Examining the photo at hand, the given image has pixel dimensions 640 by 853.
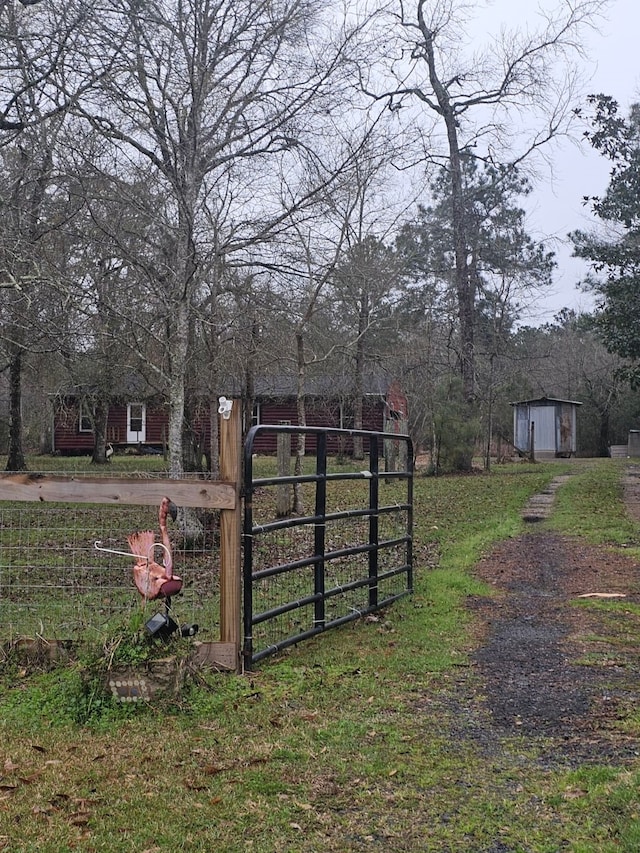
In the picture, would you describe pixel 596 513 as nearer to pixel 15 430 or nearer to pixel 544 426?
pixel 15 430

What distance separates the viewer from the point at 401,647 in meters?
6.01

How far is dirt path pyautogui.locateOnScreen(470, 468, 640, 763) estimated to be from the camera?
4348 millimetres

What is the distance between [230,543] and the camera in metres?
5.15

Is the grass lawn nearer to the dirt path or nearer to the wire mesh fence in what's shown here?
the dirt path

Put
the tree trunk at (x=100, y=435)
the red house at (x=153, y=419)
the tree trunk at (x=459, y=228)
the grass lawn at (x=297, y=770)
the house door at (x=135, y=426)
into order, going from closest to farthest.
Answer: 1. the grass lawn at (x=297, y=770)
2. the tree trunk at (x=459, y=228)
3. the tree trunk at (x=100, y=435)
4. the red house at (x=153, y=419)
5. the house door at (x=135, y=426)

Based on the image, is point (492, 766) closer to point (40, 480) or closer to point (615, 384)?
point (40, 480)

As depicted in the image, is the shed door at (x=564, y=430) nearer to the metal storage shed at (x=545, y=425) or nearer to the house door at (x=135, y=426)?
the metal storage shed at (x=545, y=425)

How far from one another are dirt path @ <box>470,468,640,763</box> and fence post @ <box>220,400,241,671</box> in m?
1.50

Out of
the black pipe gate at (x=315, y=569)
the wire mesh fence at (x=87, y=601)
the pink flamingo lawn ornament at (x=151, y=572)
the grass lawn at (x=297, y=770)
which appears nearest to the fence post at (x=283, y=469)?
the black pipe gate at (x=315, y=569)

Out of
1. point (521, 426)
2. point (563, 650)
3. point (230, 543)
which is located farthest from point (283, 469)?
point (521, 426)

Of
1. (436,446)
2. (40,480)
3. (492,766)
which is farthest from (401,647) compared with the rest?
(436,446)

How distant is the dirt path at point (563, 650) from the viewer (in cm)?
435

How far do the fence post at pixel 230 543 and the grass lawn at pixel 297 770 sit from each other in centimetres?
31

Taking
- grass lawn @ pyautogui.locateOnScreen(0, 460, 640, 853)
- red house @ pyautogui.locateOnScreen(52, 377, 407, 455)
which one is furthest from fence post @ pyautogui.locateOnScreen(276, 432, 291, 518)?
red house @ pyautogui.locateOnScreen(52, 377, 407, 455)
